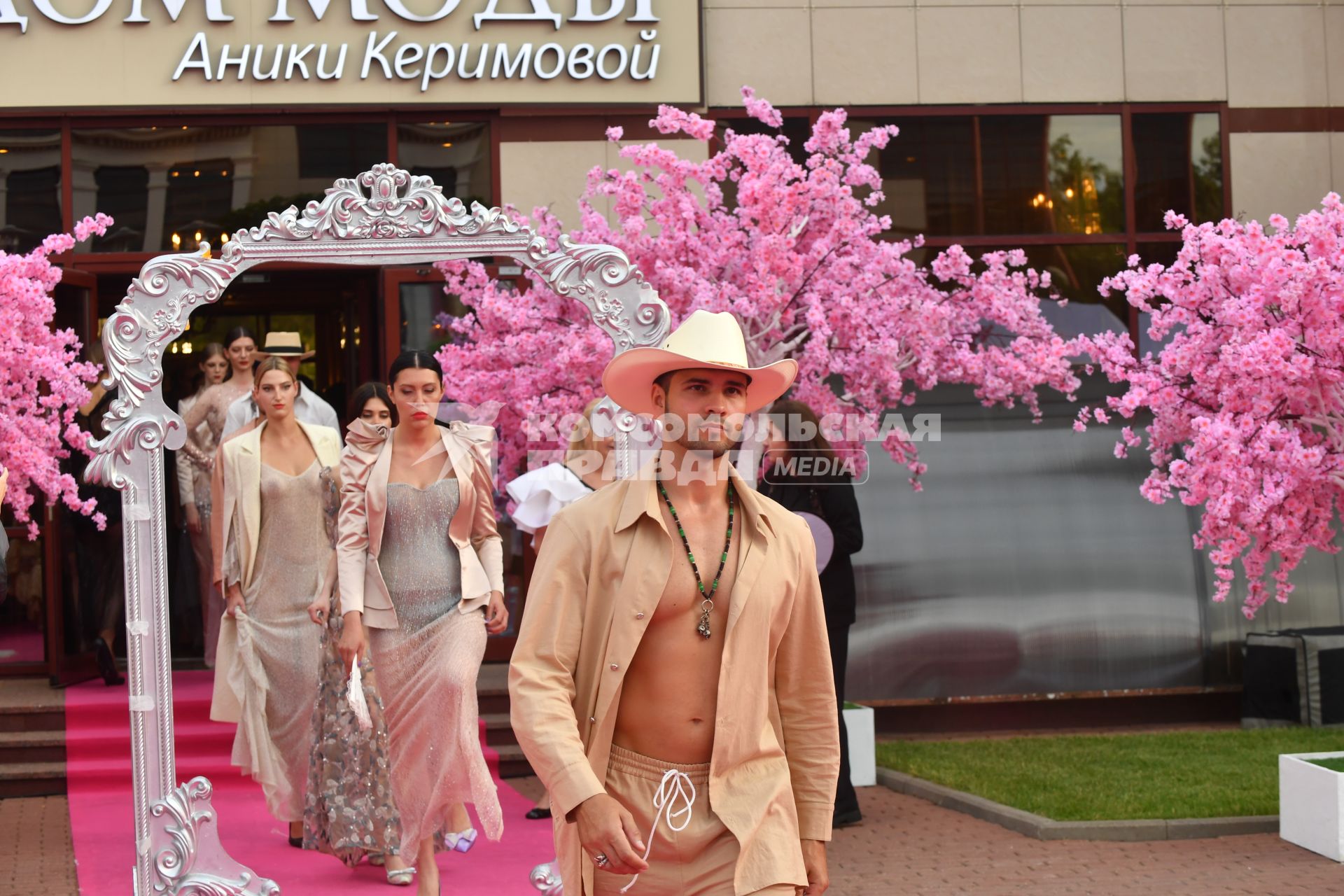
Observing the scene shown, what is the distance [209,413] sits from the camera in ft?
37.9

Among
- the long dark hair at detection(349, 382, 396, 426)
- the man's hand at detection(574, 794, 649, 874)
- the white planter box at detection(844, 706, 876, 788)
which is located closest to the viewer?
the man's hand at detection(574, 794, 649, 874)

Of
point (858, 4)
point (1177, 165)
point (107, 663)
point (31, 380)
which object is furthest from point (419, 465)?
point (1177, 165)

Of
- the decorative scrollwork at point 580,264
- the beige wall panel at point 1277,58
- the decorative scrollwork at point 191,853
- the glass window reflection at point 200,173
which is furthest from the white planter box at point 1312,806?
the glass window reflection at point 200,173

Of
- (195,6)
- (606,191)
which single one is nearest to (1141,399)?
(606,191)

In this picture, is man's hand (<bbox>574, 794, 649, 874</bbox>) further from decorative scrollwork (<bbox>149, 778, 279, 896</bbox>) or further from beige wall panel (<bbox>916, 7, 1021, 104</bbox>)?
beige wall panel (<bbox>916, 7, 1021, 104</bbox>)

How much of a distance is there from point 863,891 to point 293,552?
3.44 metres

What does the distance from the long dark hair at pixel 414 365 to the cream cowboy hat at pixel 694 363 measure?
2966 millimetres

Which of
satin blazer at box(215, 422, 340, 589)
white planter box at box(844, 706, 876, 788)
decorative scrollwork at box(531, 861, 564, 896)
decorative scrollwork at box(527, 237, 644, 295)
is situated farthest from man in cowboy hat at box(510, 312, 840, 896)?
white planter box at box(844, 706, 876, 788)

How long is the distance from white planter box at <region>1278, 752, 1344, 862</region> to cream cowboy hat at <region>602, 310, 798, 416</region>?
4609mm

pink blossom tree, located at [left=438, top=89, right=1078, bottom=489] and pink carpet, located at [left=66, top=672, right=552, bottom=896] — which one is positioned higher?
pink blossom tree, located at [left=438, top=89, right=1078, bottom=489]

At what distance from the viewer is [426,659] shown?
7387 mm

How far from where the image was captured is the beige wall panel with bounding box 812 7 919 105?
42.2 ft

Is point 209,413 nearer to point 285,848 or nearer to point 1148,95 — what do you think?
point 285,848

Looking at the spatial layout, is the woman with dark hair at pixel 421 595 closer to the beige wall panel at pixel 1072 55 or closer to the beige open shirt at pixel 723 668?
the beige open shirt at pixel 723 668
